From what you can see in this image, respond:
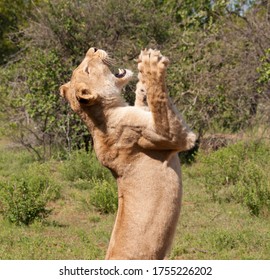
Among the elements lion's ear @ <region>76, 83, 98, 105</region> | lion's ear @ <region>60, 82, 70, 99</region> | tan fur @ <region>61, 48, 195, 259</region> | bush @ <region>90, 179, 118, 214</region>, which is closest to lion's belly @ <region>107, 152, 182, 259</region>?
tan fur @ <region>61, 48, 195, 259</region>

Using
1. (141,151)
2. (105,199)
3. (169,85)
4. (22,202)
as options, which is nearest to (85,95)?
(141,151)

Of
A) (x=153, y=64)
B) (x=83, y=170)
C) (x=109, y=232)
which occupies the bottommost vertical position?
(x=83, y=170)

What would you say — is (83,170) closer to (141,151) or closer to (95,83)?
(95,83)

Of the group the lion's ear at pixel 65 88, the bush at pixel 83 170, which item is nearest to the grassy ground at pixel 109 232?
the bush at pixel 83 170

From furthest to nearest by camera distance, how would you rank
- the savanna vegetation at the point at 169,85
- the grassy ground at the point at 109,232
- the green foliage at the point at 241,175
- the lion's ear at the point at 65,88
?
the savanna vegetation at the point at 169,85, the green foliage at the point at 241,175, the grassy ground at the point at 109,232, the lion's ear at the point at 65,88

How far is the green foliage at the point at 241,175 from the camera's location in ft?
25.7

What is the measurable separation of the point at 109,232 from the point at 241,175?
8.27 ft

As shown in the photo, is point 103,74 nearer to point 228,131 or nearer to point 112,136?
point 112,136

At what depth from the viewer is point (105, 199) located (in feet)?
27.2

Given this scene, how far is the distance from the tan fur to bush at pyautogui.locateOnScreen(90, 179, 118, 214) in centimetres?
455

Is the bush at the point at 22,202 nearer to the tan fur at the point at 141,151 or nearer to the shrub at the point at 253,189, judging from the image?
the shrub at the point at 253,189

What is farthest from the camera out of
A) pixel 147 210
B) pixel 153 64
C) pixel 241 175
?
pixel 241 175

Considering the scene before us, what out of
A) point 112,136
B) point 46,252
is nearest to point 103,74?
point 112,136

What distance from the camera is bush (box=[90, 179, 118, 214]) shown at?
8.28 meters
